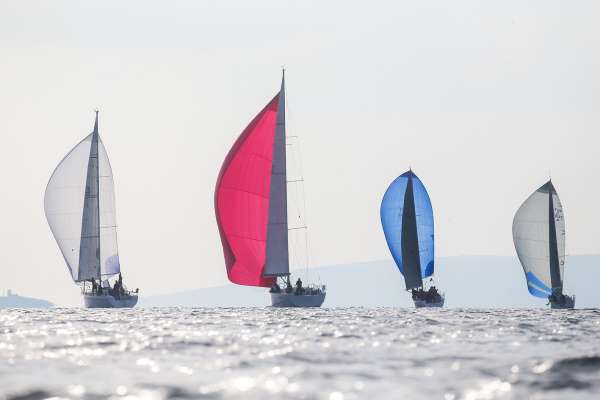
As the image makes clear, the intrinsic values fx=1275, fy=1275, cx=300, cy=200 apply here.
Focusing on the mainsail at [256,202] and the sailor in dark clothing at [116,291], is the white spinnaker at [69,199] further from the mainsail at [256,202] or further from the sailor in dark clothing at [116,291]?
the mainsail at [256,202]

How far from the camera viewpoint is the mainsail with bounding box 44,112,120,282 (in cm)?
8250

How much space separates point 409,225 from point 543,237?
9.59m

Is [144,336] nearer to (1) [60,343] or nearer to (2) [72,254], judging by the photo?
(1) [60,343]

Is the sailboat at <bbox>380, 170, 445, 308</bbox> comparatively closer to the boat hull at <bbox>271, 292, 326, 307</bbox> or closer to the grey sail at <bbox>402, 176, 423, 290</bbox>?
the grey sail at <bbox>402, 176, 423, 290</bbox>

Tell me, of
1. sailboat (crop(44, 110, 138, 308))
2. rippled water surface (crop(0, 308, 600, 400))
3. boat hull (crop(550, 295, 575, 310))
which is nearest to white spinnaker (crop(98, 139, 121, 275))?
sailboat (crop(44, 110, 138, 308))

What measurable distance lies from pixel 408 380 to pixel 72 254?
6518 centimetres

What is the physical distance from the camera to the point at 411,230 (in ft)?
298

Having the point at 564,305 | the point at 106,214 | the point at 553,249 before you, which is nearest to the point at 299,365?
the point at 106,214

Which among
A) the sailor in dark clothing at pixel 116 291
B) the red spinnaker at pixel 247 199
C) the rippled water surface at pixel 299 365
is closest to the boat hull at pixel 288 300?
the red spinnaker at pixel 247 199

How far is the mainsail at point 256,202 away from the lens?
66.4 m

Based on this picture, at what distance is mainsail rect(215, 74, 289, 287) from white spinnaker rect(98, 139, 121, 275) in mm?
16803

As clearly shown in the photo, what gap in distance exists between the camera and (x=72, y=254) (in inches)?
3287

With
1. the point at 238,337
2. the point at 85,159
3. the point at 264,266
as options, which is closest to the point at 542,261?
the point at 264,266

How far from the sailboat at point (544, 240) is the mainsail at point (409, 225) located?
667 centimetres
